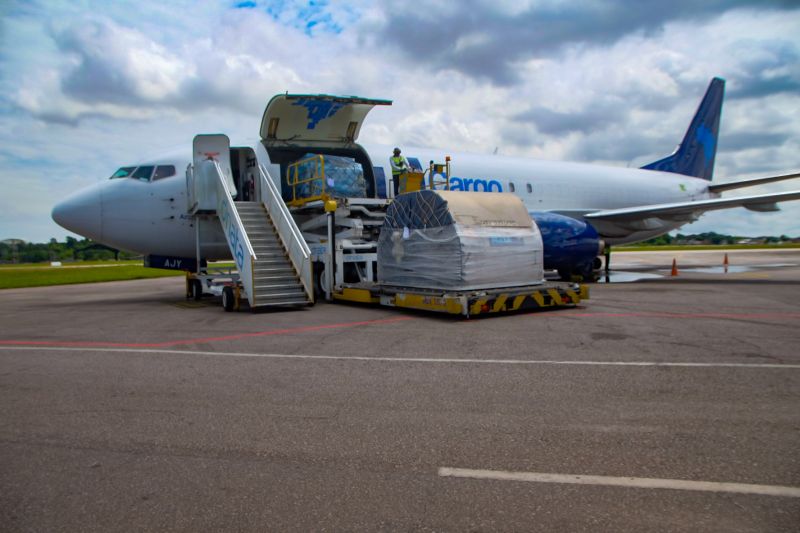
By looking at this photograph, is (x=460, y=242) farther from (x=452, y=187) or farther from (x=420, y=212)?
(x=452, y=187)

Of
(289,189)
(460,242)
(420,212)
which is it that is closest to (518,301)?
(460,242)

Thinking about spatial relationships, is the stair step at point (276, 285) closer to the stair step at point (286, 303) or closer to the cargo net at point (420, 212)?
the stair step at point (286, 303)

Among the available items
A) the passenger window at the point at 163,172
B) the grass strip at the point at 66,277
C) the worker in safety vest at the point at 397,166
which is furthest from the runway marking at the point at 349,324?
the grass strip at the point at 66,277

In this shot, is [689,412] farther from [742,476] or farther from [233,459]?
[233,459]

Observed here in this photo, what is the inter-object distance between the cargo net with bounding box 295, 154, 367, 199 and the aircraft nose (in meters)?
4.40

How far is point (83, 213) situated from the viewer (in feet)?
42.4

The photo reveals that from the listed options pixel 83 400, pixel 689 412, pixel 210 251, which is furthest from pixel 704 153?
pixel 83 400

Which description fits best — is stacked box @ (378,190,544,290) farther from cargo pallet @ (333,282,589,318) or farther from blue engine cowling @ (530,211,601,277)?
blue engine cowling @ (530,211,601,277)

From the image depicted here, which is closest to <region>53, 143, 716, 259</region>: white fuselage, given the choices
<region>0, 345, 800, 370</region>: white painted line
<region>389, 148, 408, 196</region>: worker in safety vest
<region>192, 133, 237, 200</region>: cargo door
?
<region>192, 133, 237, 200</region>: cargo door

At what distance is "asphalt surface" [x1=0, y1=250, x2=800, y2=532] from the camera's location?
2.81 metres

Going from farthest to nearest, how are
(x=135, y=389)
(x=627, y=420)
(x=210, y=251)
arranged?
(x=210, y=251) < (x=135, y=389) < (x=627, y=420)

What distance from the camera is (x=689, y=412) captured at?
4234 millimetres

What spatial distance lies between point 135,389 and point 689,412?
4.52 m

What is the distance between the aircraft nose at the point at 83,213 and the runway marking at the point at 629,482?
39.7ft
